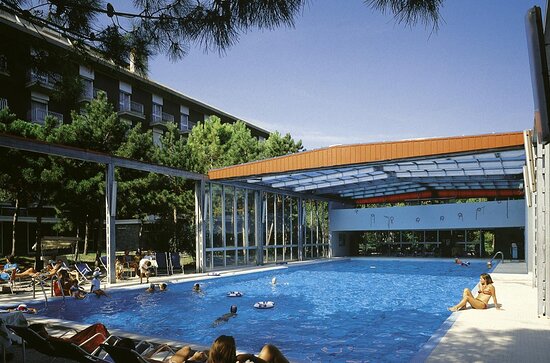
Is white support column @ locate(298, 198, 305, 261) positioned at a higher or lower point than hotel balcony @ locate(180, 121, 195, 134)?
lower

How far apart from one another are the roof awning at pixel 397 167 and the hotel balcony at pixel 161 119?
13.6 metres

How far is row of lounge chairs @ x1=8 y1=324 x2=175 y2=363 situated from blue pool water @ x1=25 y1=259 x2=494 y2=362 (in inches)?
82.6

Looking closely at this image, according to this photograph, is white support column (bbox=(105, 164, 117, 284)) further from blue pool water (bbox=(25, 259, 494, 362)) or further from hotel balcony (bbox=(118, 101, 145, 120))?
hotel balcony (bbox=(118, 101, 145, 120))

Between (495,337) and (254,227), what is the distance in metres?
14.7

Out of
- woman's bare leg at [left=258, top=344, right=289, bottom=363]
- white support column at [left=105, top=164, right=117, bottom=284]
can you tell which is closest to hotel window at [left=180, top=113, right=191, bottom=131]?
white support column at [left=105, top=164, right=117, bottom=284]

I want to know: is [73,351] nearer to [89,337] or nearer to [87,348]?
[87,348]

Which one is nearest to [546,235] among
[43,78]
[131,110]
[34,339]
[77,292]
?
[34,339]

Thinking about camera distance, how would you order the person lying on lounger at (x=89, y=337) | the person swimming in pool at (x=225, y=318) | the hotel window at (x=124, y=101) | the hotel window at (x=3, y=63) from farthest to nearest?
the hotel window at (x=124, y=101), the person swimming in pool at (x=225, y=318), the person lying on lounger at (x=89, y=337), the hotel window at (x=3, y=63)

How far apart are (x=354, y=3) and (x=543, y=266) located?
20.1ft

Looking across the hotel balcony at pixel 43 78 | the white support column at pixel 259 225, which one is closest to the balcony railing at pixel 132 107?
the white support column at pixel 259 225

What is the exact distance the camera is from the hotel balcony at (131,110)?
29797mm

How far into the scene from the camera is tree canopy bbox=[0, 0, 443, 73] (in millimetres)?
4297

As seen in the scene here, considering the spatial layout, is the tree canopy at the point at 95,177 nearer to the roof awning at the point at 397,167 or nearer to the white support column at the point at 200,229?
the white support column at the point at 200,229

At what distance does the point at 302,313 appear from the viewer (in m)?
10.8
